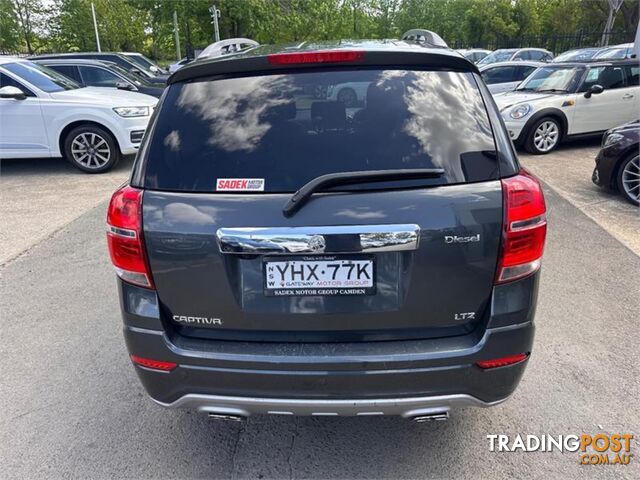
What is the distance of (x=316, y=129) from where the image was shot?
1.94 meters

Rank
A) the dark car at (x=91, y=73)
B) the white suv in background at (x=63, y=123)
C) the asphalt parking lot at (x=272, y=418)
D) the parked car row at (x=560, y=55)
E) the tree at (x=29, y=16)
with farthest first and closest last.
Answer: the tree at (x=29, y=16)
the parked car row at (x=560, y=55)
the dark car at (x=91, y=73)
the white suv in background at (x=63, y=123)
the asphalt parking lot at (x=272, y=418)

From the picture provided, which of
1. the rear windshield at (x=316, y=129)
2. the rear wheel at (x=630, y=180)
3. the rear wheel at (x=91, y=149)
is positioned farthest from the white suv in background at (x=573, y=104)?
the rear windshield at (x=316, y=129)

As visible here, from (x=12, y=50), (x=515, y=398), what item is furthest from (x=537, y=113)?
(x=12, y=50)

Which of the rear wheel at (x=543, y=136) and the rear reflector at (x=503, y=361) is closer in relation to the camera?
the rear reflector at (x=503, y=361)

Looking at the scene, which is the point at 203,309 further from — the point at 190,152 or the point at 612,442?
the point at 612,442

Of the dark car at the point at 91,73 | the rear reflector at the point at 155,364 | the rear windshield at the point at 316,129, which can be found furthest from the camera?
the dark car at the point at 91,73

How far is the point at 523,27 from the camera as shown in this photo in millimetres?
47656

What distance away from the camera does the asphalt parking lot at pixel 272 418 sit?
7.58 feet

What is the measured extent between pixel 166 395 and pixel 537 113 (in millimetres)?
8847

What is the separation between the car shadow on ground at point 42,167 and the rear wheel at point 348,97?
746cm

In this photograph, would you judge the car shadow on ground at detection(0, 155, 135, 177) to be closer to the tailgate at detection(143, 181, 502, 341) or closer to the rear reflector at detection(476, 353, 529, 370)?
the tailgate at detection(143, 181, 502, 341)

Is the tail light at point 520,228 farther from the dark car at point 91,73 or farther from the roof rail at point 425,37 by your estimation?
the dark car at point 91,73

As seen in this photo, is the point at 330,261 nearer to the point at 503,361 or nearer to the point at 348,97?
the point at 348,97

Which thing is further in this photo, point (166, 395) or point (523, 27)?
point (523, 27)
